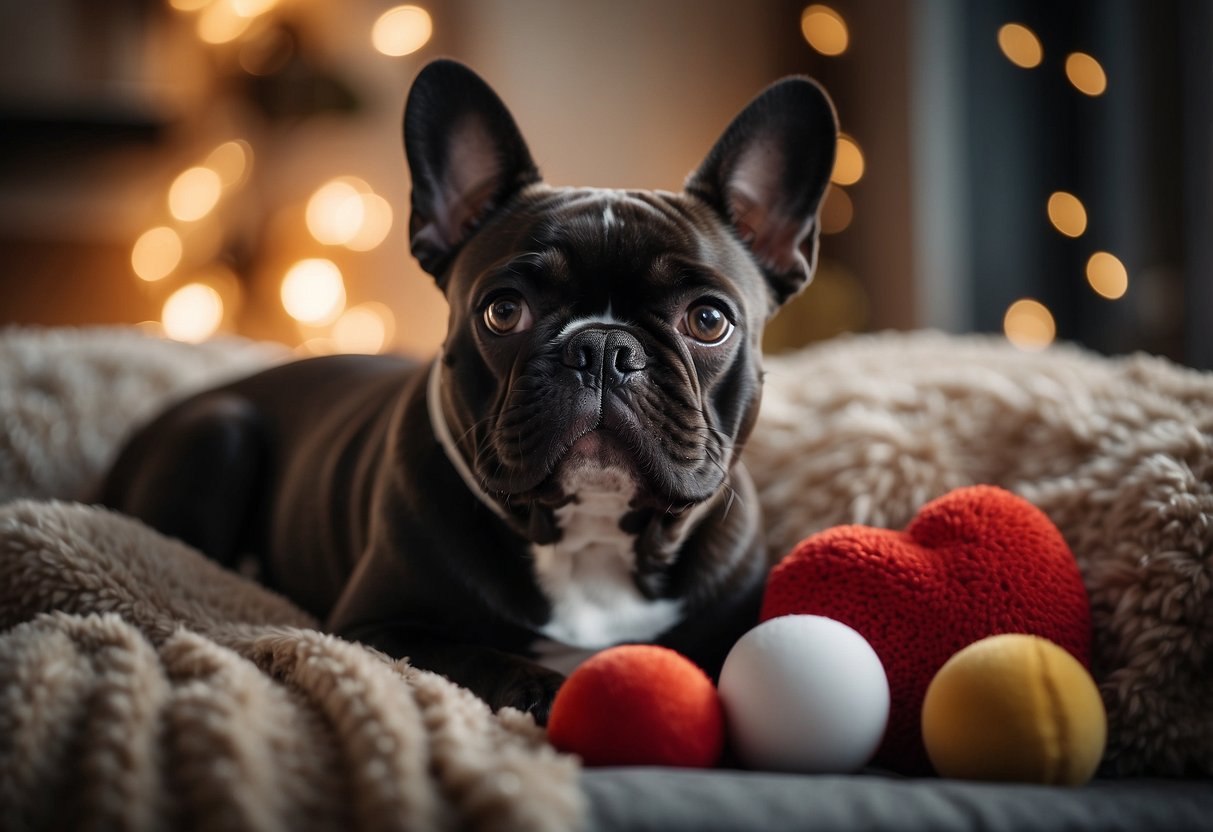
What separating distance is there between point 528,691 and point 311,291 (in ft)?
10.7

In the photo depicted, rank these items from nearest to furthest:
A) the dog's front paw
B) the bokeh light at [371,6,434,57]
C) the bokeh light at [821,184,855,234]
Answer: the dog's front paw
the bokeh light at [371,6,434,57]
the bokeh light at [821,184,855,234]

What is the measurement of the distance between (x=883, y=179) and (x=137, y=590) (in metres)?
3.82

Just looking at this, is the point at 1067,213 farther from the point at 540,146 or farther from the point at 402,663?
the point at 402,663

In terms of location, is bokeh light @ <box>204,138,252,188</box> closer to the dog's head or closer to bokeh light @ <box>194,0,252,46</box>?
bokeh light @ <box>194,0,252,46</box>

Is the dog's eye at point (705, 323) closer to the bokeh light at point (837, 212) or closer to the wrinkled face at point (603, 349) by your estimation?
the wrinkled face at point (603, 349)

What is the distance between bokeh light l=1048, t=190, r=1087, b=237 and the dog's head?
7.91 ft

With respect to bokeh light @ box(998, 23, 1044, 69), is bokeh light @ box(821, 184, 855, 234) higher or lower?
lower

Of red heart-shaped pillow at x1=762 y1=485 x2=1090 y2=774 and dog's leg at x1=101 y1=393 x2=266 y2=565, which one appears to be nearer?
red heart-shaped pillow at x1=762 y1=485 x2=1090 y2=774

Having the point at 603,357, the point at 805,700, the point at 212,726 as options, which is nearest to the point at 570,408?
the point at 603,357

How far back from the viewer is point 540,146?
4.71 meters

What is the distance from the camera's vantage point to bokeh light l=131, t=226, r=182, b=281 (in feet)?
14.4

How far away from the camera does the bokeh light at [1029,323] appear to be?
3893 mm

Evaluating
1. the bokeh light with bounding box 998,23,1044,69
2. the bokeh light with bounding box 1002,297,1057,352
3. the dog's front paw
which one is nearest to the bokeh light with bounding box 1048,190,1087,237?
the bokeh light with bounding box 1002,297,1057,352

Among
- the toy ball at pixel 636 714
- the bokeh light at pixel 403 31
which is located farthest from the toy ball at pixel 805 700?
the bokeh light at pixel 403 31
